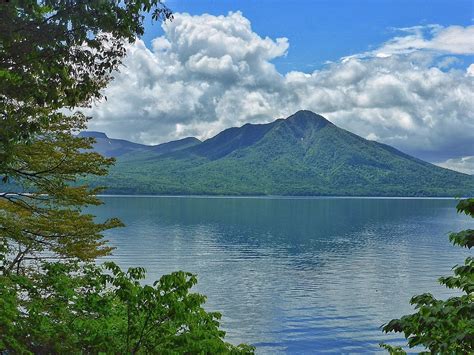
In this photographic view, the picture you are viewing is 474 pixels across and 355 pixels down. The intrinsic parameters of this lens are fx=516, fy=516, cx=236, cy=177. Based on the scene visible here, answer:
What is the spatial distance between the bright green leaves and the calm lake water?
98.5 feet

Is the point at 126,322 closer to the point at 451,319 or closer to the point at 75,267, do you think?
the point at 75,267

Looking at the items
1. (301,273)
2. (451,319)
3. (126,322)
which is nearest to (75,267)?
(126,322)

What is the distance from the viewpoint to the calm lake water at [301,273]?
154ft

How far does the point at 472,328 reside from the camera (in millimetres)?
6902

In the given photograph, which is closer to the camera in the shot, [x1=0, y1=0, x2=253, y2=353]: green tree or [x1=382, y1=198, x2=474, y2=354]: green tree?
[x1=382, y1=198, x2=474, y2=354]: green tree

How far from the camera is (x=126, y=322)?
13.0 m

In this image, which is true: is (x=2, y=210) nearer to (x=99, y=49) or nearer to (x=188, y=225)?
(x=99, y=49)

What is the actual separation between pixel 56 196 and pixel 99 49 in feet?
30.8

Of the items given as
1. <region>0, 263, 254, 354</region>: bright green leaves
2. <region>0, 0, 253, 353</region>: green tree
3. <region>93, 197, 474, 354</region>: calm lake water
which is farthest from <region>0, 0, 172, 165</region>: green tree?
<region>93, 197, 474, 354</region>: calm lake water

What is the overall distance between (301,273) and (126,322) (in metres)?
66.7

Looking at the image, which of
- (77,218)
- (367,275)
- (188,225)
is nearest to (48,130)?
(77,218)

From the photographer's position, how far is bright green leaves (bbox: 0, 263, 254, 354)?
423 inches

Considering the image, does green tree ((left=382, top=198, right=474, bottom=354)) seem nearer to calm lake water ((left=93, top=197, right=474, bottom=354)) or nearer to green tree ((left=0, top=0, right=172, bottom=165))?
green tree ((left=0, top=0, right=172, bottom=165))

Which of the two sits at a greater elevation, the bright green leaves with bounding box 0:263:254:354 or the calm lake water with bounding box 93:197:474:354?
the bright green leaves with bounding box 0:263:254:354
